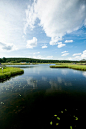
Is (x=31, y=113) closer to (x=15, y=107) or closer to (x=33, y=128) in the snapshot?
(x=33, y=128)

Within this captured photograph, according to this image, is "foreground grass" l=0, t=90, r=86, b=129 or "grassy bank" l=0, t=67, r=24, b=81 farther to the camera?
"grassy bank" l=0, t=67, r=24, b=81

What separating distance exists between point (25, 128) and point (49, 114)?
9.70 feet

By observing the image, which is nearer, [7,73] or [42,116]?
[42,116]

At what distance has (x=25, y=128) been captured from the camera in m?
5.78

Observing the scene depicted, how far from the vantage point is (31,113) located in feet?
24.3

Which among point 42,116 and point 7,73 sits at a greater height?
point 7,73

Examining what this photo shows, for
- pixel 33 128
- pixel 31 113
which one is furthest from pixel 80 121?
pixel 31 113

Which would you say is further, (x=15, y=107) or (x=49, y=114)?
(x=15, y=107)

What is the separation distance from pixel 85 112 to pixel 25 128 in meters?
7.49

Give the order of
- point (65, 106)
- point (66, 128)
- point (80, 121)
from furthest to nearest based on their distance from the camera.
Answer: point (65, 106) < point (80, 121) < point (66, 128)

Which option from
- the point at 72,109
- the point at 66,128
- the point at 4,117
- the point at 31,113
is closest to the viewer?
the point at 66,128

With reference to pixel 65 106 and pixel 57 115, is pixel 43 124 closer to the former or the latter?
pixel 57 115

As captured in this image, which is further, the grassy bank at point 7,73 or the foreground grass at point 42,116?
the grassy bank at point 7,73

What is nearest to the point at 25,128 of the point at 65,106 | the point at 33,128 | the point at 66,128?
the point at 33,128
